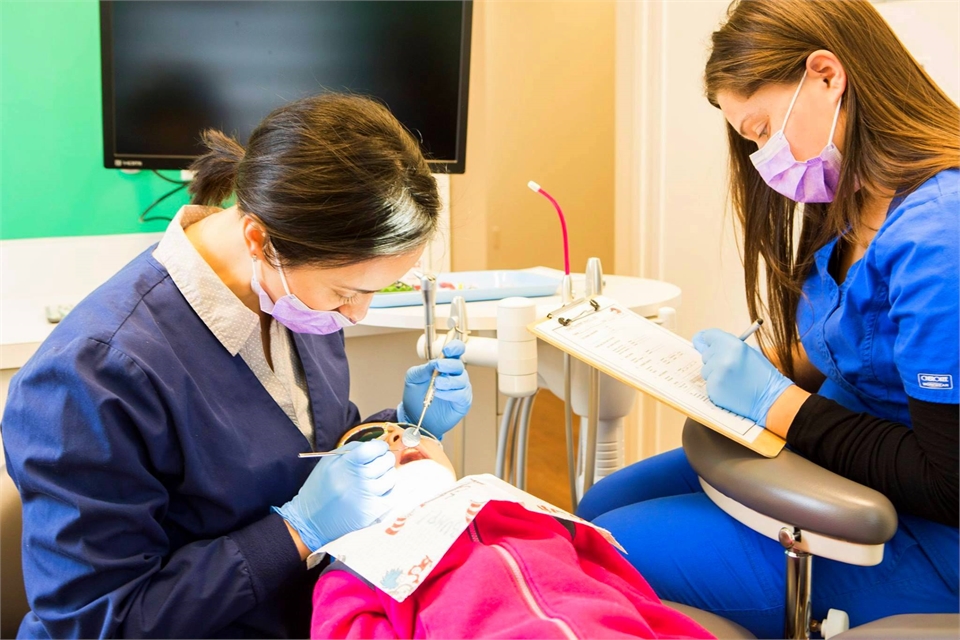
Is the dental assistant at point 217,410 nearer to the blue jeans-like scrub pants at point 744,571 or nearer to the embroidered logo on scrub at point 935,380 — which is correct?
the blue jeans-like scrub pants at point 744,571

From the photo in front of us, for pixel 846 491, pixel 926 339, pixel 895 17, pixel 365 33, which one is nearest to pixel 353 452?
pixel 846 491

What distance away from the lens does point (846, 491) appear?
88 centimetres

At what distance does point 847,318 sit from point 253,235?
2.59ft

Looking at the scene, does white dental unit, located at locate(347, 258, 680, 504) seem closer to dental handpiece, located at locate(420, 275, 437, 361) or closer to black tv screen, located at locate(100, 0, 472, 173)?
dental handpiece, located at locate(420, 275, 437, 361)

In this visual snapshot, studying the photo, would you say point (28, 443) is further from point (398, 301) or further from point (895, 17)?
point (895, 17)

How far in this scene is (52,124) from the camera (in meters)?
1.94

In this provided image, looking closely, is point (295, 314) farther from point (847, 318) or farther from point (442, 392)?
point (847, 318)

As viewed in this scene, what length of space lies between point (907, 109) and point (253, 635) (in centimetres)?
107

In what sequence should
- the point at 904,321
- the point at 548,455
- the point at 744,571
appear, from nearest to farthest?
the point at 904,321
the point at 744,571
the point at 548,455

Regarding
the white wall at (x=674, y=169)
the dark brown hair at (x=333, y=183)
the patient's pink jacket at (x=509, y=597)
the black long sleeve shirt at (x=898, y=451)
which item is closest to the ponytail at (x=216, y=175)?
the dark brown hair at (x=333, y=183)

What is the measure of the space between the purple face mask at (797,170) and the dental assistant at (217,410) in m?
0.54

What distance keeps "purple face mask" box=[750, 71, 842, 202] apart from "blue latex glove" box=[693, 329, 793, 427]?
10.1 inches

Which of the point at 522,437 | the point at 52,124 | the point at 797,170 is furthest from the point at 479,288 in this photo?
the point at 52,124

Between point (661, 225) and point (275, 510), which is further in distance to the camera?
point (661, 225)
